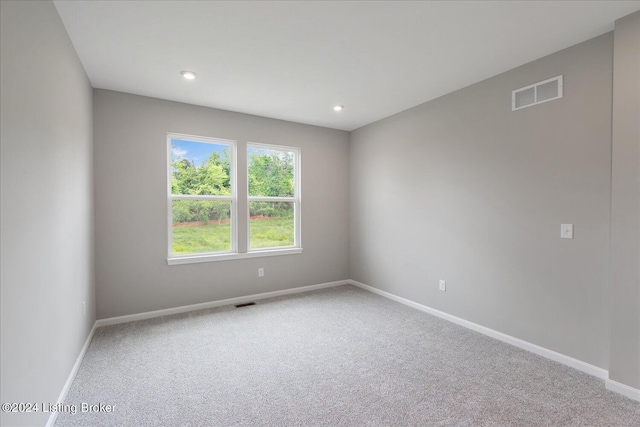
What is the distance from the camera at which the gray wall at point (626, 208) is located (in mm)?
2025

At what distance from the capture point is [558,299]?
2.53m

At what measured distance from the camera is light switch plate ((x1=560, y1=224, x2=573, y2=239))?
2.46 metres

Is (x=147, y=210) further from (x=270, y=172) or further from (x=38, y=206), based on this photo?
(x=38, y=206)

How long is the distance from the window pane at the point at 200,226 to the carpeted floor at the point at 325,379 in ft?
3.13

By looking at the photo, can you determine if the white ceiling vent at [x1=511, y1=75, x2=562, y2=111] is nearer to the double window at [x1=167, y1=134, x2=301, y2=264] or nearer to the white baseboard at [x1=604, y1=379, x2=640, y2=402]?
the white baseboard at [x1=604, y1=379, x2=640, y2=402]

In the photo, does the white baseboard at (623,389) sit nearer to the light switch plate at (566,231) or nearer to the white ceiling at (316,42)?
the light switch plate at (566,231)

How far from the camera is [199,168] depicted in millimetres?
3918

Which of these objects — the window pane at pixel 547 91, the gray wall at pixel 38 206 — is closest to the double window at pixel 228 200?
the gray wall at pixel 38 206

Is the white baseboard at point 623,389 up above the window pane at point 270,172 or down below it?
below

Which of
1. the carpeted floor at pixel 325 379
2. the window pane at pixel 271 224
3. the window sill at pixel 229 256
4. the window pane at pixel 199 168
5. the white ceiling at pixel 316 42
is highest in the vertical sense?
the white ceiling at pixel 316 42

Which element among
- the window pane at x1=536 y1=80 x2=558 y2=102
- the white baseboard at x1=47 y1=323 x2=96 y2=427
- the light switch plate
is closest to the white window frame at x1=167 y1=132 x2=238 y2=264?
the white baseboard at x1=47 y1=323 x2=96 y2=427

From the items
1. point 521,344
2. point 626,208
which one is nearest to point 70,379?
point 521,344

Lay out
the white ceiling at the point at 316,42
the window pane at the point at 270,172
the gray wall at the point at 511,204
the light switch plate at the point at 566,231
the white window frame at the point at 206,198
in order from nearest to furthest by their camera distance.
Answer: the white ceiling at the point at 316,42 → the gray wall at the point at 511,204 → the light switch plate at the point at 566,231 → the white window frame at the point at 206,198 → the window pane at the point at 270,172

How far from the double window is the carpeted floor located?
1.04 metres
